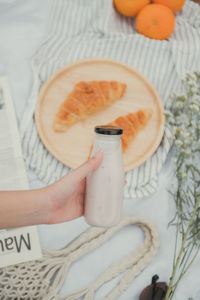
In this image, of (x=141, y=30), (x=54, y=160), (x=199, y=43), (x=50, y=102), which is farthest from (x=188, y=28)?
(x=54, y=160)

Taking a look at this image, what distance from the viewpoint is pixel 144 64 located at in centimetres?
107

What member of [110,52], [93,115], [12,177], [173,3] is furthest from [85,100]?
[173,3]

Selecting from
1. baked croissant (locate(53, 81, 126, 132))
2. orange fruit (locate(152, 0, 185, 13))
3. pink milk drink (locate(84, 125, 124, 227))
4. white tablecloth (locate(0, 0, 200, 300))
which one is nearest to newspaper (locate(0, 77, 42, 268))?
white tablecloth (locate(0, 0, 200, 300))

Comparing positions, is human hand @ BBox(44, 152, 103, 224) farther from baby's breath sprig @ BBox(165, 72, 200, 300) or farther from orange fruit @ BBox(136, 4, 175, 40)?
orange fruit @ BBox(136, 4, 175, 40)

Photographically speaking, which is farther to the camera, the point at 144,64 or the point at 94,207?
the point at 144,64

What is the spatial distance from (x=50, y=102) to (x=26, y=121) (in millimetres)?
95

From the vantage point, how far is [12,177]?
969mm

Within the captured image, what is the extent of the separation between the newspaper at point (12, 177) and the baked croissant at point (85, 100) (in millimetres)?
142

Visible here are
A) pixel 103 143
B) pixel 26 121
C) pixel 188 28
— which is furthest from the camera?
pixel 188 28

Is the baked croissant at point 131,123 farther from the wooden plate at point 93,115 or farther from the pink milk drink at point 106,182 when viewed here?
the pink milk drink at point 106,182

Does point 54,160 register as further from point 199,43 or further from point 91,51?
point 199,43

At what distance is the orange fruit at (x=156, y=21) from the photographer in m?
1.00

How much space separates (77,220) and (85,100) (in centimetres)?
36

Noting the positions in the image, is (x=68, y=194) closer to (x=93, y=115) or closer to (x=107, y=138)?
(x=107, y=138)
